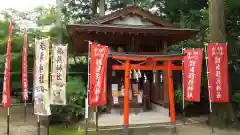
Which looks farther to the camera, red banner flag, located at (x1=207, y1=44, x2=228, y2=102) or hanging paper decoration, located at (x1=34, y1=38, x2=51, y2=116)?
red banner flag, located at (x1=207, y1=44, x2=228, y2=102)

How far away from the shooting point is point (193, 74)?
30.8 ft

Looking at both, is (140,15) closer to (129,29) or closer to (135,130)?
(129,29)

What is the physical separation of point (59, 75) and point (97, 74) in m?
1.38

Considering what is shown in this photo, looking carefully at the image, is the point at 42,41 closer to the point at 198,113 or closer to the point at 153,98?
the point at 153,98

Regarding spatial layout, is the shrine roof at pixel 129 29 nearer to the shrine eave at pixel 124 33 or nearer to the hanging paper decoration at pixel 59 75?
the shrine eave at pixel 124 33

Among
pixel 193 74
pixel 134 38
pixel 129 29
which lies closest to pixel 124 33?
pixel 129 29

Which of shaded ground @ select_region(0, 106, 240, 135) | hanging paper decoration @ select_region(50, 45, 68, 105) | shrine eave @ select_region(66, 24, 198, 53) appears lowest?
shaded ground @ select_region(0, 106, 240, 135)

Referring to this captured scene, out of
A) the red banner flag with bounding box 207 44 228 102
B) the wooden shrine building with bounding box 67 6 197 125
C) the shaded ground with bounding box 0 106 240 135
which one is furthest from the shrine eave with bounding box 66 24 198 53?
the shaded ground with bounding box 0 106 240 135

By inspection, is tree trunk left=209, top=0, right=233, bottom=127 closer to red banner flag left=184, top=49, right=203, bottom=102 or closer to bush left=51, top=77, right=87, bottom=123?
red banner flag left=184, top=49, right=203, bottom=102

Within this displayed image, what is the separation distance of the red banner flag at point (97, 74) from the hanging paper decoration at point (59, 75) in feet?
3.38

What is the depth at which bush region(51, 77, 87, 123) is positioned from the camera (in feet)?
34.0

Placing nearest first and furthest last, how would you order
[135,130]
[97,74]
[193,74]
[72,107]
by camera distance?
[97,74] < [135,130] < [193,74] < [72,107]

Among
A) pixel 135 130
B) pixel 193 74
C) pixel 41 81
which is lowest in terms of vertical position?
pixel 135 130

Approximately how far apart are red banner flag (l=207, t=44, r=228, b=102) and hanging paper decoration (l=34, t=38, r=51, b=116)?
614 cm
